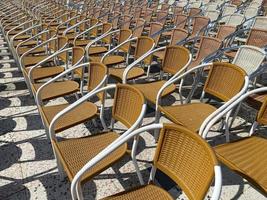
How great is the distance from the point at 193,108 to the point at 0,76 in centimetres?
385

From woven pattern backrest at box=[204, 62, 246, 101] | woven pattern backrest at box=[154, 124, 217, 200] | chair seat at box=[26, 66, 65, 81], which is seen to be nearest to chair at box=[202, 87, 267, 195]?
woven pattern backrest at box=[204, 62, 246, 101]

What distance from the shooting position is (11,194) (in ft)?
7.95

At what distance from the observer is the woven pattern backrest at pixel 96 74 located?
278cm

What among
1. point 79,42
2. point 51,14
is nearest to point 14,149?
point 79,42

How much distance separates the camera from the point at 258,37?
411 centimetres

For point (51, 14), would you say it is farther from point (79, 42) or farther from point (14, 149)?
point (14, 149)

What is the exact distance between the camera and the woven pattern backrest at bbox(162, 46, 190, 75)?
10.9 feet

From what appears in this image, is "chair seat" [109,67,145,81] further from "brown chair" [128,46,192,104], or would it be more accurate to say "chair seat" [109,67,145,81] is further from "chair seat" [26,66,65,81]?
"chair seat" [26,66,65,81]

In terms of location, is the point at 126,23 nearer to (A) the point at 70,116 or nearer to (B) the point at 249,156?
(A) the point at 70,116

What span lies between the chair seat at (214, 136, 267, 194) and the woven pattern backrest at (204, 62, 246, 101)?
50 cm

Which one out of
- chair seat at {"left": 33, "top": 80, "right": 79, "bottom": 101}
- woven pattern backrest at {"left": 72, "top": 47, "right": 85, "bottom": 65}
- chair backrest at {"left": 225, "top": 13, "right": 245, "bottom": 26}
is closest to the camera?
chair seat at {"left": 33, "top": 80, "right": 79, "bottom": 101}

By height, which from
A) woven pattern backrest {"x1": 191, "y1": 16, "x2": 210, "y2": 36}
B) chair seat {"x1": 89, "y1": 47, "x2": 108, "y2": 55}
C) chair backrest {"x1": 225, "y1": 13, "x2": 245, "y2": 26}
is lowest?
chair seat {"x1": 89, "y1": 47, "x2": 108, "y2": 55}

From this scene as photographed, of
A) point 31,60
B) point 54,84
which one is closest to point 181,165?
point 54,84

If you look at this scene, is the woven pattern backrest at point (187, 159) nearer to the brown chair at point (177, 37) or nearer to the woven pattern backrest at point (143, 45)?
→ the woven pattern backrest at point (143, 45)
